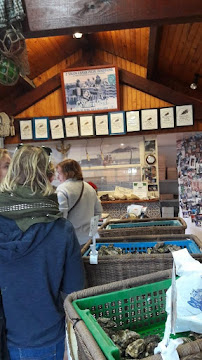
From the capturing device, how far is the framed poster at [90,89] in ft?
16.7

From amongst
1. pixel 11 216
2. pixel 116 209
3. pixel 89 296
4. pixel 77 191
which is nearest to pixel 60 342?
pixel 89 296

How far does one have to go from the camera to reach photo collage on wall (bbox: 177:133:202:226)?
5.34 m

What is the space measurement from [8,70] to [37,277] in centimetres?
213

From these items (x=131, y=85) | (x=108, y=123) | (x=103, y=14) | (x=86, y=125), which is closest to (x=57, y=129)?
(x=86, y=125)

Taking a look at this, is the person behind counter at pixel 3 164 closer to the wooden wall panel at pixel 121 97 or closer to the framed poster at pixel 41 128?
the framed poster at pixel 41 128

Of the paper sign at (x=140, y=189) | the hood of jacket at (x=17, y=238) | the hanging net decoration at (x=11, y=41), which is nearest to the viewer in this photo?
the hood of jacket at (x=17, y=238)

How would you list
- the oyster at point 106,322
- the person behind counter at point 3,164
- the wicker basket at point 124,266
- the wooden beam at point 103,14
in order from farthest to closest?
the wooden beam at point 103,14, the person behind counter at point 3,164, the wicker basket at point 124,266, the oyster at point 106,322

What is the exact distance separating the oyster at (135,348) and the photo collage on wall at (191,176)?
188 inches

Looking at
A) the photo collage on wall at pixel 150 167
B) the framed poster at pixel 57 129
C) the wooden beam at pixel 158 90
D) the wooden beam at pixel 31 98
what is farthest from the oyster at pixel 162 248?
the wooden beam at pixel 31 98

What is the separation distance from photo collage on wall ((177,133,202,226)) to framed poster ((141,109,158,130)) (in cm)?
93

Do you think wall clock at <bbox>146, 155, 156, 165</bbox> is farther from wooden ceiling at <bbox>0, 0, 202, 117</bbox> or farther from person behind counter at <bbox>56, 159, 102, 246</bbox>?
person behind counter at <bbox>56, 159, 102, 246</bbox>

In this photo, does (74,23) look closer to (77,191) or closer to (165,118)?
(77,191)

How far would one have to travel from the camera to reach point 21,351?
1.33 metres

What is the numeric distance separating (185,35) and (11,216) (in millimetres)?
3495
